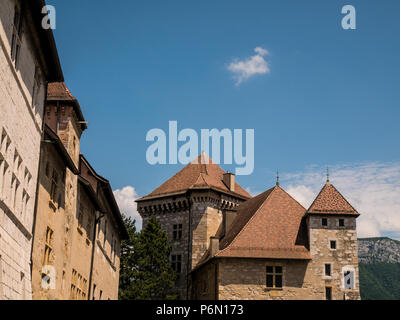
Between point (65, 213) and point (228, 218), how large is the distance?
29182mm

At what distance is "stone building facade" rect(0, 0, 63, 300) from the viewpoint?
12453 mm

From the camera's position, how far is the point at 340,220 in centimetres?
3941

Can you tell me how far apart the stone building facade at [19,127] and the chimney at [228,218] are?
1256 inches

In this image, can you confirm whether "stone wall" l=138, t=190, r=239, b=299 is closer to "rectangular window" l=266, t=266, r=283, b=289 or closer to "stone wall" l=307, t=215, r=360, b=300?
"rectangular window" l=266, t=266, r=283, b=289

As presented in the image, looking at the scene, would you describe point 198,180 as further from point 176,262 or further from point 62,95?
point 62,95

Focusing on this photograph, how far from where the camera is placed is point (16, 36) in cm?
1333

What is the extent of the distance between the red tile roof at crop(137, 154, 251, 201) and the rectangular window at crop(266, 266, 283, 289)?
15680mm

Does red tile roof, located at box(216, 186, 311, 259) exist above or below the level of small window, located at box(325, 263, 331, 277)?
above

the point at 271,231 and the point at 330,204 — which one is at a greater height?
the point at 330,204

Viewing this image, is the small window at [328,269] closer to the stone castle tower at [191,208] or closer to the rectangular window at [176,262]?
the stone castle tower at [191,208]

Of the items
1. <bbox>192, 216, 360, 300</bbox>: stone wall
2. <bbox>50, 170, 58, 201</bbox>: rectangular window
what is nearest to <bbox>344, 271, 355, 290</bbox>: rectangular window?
<bbox>192, 216, 360, 300</bbox>: stone wall

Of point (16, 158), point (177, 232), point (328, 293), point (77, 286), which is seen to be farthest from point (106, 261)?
point (177, 232)
